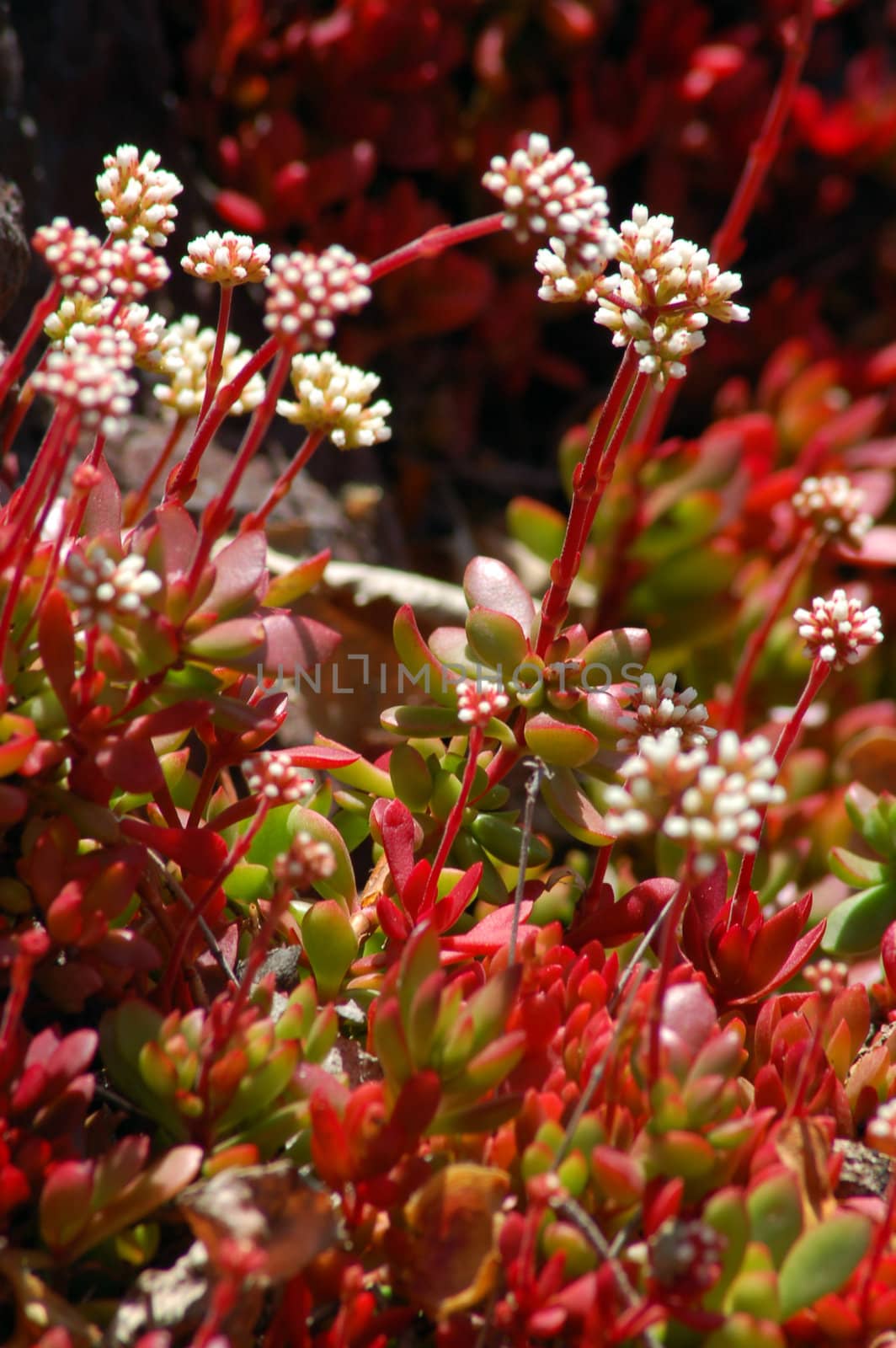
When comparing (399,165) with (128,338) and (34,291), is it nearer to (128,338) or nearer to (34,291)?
(34,291)

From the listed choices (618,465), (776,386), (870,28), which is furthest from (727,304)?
(870,28)

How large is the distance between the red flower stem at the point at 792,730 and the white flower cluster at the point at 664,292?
0.32 meters

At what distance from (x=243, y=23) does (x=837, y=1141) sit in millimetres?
1981

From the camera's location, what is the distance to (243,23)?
2141 mm

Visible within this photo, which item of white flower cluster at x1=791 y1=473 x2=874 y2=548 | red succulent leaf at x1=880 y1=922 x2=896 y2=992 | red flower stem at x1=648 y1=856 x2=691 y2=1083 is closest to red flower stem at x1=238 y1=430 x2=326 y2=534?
red flower stem at x1=648 y1=856 x2=691 y2=1083

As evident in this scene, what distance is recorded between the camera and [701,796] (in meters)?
0.85

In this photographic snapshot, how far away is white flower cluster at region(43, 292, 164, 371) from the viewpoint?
1103mm

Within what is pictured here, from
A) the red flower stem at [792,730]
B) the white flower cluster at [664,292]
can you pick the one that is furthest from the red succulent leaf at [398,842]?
the white flower cluster at [664,292]

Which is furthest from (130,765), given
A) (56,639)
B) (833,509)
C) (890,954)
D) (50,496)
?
(833,509)

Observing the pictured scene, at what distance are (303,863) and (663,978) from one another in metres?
0.28

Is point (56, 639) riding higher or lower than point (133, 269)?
lower

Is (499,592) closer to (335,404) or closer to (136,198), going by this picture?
→ (335,404)

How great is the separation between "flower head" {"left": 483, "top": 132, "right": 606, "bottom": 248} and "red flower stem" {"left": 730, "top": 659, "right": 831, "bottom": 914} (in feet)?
1.52

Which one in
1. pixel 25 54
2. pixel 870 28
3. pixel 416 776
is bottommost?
pixel 416 776
